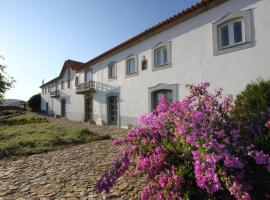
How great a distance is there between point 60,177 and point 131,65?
1010cm

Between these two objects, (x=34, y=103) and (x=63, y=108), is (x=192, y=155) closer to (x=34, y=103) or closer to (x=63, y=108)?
(x=63, y=108)

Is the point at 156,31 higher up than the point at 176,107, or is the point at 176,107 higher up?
the point at 156,31

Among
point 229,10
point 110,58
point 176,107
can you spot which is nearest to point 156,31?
point 229,10

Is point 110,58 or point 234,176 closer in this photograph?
point 234,176

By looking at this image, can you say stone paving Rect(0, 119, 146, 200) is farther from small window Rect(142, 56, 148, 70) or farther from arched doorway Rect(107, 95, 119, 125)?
arched doorway Rect(107, 95, 119, 125)

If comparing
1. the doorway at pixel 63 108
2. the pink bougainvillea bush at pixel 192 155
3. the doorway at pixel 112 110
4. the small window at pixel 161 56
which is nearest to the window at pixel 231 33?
the small window at pixel 161 56

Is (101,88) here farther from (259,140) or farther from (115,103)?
(259,140)

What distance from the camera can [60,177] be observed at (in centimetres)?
499

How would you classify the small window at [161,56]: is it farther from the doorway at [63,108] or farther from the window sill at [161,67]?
the doorway at [63,108]

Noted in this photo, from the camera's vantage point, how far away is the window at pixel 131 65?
13442mm

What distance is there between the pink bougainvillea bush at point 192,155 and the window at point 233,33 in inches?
208

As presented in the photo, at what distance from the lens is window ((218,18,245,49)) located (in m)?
8.05

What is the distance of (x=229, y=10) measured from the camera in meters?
8.34

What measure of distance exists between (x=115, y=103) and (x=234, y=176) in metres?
13.8
